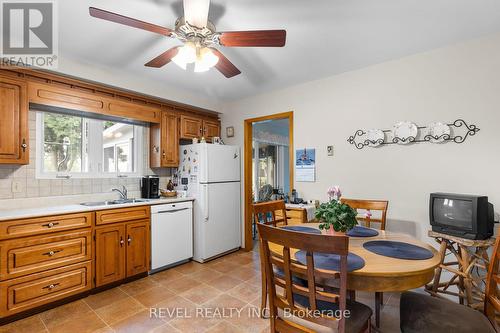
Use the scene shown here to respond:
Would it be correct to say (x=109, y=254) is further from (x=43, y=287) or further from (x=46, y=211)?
(x=46, y=211)

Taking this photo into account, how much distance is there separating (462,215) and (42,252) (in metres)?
3.68

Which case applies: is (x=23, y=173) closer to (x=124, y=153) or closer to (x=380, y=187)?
(x=124, y=153)

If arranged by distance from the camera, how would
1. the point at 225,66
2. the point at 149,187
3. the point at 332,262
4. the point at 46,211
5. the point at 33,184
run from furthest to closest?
the point at 149,187 → the point at 33,184 → the point at 46,211 → the point at 225,66 → the point at 332,262

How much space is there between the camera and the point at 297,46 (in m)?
2.34

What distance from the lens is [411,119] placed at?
2555 millimetres

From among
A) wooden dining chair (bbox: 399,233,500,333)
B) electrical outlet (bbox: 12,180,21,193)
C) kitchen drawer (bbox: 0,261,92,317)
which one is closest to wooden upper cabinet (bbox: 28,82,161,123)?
electrical outlet (bbox: 12,180,21,193)

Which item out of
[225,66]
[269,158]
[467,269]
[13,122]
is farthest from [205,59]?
[269,158]

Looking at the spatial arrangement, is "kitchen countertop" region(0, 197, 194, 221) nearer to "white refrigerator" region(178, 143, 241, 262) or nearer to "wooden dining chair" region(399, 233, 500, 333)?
"white refrigerator" region(178, 143, 241, 262)

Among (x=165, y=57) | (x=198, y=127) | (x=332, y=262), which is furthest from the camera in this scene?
(x=198, y=127)

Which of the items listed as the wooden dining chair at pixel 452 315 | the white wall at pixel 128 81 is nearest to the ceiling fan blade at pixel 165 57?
the white wall at pixel 128 81

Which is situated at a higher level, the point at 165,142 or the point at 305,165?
the point at 165,142

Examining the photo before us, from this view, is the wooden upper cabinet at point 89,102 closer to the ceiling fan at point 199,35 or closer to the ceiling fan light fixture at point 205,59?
the ceiling fan at point 199,35

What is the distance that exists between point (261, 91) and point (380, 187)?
2.13 meters

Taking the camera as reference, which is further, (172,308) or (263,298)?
(172,308)
